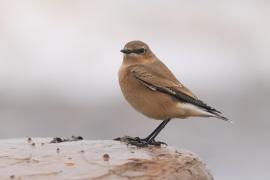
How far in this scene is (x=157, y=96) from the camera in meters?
11.1

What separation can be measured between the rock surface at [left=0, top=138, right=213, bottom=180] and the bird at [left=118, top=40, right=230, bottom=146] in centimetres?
101

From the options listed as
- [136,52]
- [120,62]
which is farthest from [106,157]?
[120,62]

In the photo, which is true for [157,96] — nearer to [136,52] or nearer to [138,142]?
[136,52]

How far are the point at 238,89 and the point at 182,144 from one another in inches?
179

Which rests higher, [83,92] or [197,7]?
[197,7]

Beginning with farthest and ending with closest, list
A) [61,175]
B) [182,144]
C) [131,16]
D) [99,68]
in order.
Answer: [131,16] → [99,68] → [182,144] → [61,175]

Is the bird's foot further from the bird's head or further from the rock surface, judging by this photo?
the bird's head

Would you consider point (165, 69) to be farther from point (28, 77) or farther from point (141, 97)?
point (28, 77)

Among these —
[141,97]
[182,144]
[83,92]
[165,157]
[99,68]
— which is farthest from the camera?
[99,68]

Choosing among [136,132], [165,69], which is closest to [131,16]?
[136,132]

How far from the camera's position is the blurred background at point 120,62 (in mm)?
19266

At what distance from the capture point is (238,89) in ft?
75.8

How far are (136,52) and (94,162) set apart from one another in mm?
2900

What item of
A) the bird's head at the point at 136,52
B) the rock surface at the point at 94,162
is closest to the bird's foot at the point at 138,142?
the rock surface at the point at 94,162
